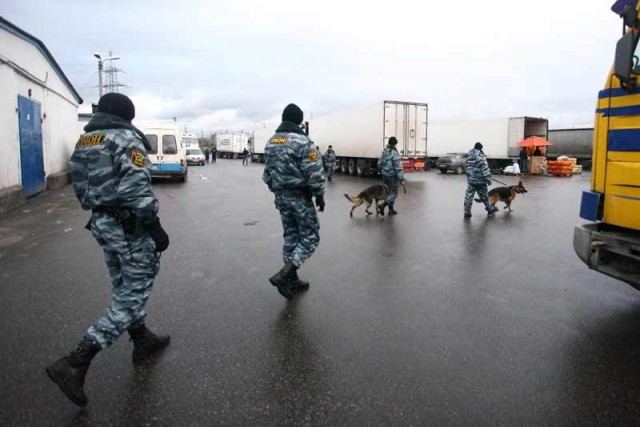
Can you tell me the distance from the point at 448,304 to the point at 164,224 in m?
6.63

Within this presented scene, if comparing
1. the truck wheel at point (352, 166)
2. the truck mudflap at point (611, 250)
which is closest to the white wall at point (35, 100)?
the truck mudflap at point (611, 250)

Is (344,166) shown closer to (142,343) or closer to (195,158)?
(195,158)

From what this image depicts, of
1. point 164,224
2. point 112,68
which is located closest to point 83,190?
point 164,224

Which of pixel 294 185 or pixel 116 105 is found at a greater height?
pixel 116 105

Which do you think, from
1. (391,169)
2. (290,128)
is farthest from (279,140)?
(391,169)

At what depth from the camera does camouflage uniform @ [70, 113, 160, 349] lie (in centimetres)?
296

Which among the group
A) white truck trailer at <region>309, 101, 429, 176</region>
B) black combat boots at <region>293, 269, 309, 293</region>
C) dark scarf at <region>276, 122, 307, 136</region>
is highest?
white truck trailer at <region>309, 101, 429, 176</region>

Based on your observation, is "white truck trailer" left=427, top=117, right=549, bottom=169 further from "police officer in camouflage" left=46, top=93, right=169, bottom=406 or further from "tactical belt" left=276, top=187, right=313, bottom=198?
"police officer in camouflage" left=46, top=93, right=169, bottom=406

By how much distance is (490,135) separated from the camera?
97.7 ft

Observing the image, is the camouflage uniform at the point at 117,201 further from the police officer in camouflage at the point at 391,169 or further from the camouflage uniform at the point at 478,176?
the camouflage uniform at the point at 478,176

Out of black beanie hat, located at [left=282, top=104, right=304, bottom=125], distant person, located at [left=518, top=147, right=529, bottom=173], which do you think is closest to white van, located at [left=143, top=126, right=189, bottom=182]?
black beanie hat, located at [left=282, top=104, right=304, bottom=125]

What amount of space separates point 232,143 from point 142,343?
56.4m

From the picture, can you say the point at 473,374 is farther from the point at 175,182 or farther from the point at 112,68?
the point at 112,68

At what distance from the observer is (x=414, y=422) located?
263cm
